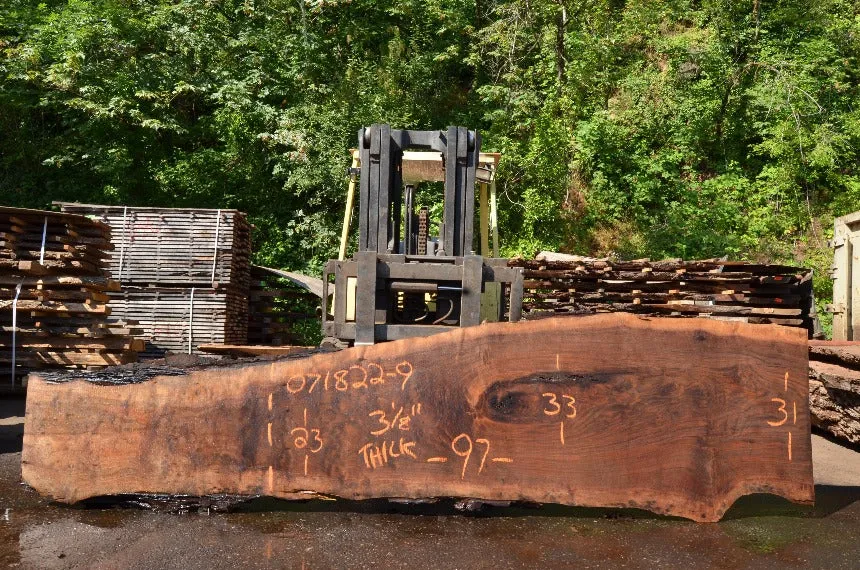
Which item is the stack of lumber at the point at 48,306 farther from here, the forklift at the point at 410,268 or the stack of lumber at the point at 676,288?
the stack of lumber at the point at 676,288

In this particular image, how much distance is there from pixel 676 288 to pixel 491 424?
8.48 metres

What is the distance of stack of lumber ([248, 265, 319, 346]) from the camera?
15211 mm

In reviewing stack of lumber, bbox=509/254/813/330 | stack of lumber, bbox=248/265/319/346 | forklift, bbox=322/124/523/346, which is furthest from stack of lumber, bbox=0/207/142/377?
stack of lumber, bbox=509/254/813/330

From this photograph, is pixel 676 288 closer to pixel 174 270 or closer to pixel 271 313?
pixel 271 313

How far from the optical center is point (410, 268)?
5.40m

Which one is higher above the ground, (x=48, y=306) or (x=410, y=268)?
(x=410, y=268)

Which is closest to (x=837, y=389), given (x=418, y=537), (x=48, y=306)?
(x=418, y=537)

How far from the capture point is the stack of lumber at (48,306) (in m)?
9.12

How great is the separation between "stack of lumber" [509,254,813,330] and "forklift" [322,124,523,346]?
5019 millimetres

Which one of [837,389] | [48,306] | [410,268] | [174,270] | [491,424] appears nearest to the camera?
[491,424]

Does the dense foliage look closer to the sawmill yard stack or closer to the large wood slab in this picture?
the sawmill yard stack

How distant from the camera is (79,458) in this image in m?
4.38

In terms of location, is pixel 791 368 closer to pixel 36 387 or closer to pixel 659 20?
pixel 36 387

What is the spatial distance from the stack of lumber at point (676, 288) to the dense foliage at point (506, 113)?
17.5 ft
